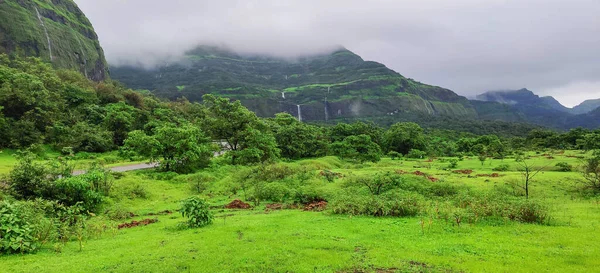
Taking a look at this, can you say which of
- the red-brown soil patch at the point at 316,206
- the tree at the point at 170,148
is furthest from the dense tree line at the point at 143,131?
the red-brown soil patch at the point at 316,206

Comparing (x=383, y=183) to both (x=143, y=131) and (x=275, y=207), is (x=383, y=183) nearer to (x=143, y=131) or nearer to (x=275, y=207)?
(x=275, y=207)

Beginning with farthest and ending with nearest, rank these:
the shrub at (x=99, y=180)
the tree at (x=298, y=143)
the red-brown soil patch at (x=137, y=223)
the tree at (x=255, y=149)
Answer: the tree at (x=298, y=143) < the tree at (x=255, y=149) < the shrub at (x=99, y=180) < the red-brown soil patch at (x=137, y=223)

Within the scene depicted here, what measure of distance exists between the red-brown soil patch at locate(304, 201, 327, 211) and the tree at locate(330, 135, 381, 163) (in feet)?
99.6

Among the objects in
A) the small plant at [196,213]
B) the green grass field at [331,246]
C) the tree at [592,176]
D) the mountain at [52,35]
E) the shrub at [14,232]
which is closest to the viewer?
the green grass field at [331,246]

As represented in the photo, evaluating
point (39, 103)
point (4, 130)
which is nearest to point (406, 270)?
point (4, 130)

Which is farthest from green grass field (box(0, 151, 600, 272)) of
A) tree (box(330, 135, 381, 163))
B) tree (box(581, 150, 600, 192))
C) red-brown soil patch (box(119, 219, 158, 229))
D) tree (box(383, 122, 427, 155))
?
tree (box(383, 122, 427, 155))

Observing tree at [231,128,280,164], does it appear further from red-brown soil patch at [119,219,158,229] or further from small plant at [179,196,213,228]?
small plant at [179,196,213,228]

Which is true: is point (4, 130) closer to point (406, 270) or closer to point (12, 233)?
point (12, 233)

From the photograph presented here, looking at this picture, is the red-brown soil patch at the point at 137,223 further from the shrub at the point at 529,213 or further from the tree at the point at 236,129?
the tree at the point at 236,129

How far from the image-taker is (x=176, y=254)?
11648 mm

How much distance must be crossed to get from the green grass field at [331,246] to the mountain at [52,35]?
3960 inches

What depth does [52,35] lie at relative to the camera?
349 ft

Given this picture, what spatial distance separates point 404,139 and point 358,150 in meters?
18.2

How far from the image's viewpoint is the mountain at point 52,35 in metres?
90.7
